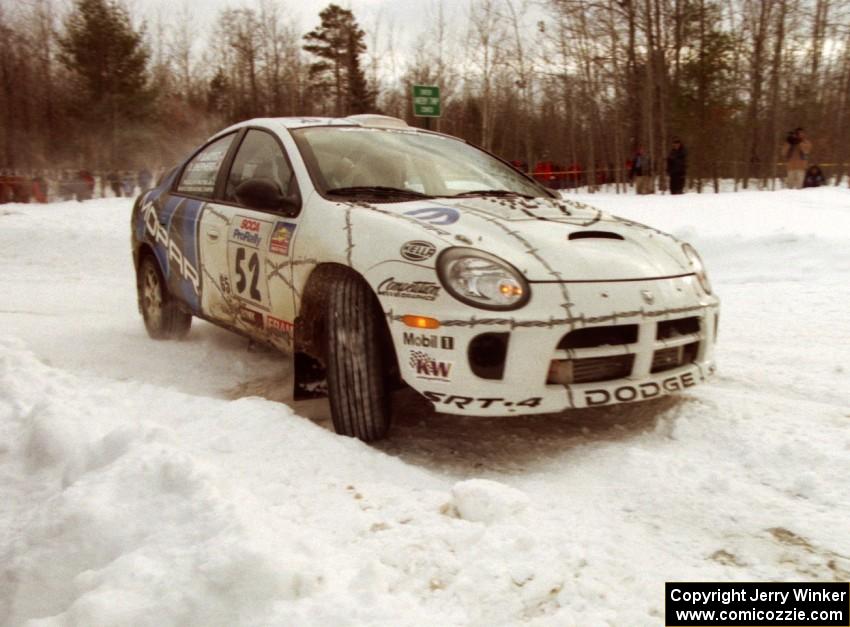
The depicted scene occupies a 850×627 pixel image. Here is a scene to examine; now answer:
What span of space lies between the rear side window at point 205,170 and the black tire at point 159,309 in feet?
2.15

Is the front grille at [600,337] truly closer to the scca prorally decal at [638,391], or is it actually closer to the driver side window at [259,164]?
the scca prorally decal at [638,391]

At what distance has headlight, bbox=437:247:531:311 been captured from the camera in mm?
2559

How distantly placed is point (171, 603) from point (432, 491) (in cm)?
95

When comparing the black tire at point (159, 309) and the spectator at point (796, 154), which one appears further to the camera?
the spectator at point (796, 154)

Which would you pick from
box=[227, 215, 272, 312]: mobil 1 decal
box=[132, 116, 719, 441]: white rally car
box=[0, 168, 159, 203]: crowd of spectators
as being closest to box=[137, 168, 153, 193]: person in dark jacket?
box=[0, 168, 159, 203]: crowd of spectators

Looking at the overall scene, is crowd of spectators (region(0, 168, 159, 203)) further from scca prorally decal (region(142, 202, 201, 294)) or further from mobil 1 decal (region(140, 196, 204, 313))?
mobil 1 decal (region(140, 196, 204, 313))

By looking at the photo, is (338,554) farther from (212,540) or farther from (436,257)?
(436,257)

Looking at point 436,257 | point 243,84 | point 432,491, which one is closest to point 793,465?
point 432,491

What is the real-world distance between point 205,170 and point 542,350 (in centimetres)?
272

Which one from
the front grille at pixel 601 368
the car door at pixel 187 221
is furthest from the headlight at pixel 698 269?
the car door at pixel 187 221

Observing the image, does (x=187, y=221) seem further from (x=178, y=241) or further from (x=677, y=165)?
(x=677, y=165)

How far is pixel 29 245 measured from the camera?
1044cm

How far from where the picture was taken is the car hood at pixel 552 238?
2.70 meters

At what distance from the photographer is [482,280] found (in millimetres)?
2588
